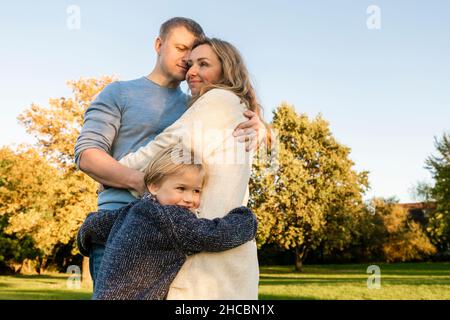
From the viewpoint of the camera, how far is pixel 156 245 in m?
2.17

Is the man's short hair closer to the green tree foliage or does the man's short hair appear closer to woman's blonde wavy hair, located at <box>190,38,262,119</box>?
woman's blonde wavy hair, located at <box>190,38,262,119</box>

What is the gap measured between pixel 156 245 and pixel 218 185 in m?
0.39

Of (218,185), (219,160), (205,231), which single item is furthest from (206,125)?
(205,231)

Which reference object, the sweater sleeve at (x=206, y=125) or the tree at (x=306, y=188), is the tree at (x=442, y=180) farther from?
the sweater sleeve at (x=206, y=125)

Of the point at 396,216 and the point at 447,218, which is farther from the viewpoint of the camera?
the point at 396,216

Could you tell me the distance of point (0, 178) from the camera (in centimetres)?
3130

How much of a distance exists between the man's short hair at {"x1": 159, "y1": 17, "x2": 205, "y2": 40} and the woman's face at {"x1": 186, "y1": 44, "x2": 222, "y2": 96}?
0.30 metres

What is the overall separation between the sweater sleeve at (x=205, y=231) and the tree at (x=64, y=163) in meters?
18.1

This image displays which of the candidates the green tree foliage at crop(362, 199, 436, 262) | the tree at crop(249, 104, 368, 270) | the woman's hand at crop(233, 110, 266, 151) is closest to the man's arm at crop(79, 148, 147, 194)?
the woman's hand at crop(233, 110, 266, 151)

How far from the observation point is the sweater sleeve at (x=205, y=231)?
212 centimetres

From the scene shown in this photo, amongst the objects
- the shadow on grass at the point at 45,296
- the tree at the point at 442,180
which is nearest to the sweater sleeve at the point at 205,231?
the shadow on grass at the point at 45,296

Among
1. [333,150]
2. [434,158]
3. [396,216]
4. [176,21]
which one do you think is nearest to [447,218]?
[434,158]
